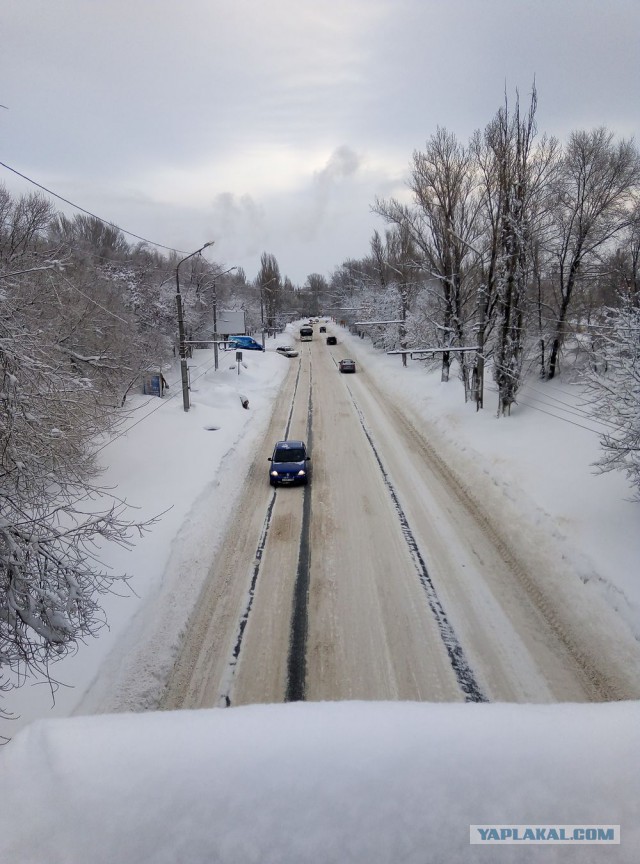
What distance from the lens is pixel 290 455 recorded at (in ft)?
51.0

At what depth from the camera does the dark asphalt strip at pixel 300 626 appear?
708 centimetres

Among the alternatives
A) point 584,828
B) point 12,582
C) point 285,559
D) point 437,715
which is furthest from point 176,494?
point 584,828

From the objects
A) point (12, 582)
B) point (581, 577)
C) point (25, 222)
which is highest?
point (25, 222)

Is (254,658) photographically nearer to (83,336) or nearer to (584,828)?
(584,828)

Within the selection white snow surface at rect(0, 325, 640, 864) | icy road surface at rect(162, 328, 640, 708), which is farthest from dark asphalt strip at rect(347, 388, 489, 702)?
white snow surface at rect(0, 325, 640, 864)

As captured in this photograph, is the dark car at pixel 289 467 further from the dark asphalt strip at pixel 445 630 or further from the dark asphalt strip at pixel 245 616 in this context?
the dark asphalt strip at pixel 445 630

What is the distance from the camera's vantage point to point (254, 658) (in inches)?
303

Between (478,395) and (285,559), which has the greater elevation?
(478,395)

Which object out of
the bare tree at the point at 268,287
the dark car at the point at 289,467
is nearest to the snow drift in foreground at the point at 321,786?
the dark car at the point at 289,467

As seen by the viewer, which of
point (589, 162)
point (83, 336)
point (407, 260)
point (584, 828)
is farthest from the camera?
point (407, 260)

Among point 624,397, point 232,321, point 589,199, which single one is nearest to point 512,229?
point 589,199

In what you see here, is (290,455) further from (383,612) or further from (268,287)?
(268,287)

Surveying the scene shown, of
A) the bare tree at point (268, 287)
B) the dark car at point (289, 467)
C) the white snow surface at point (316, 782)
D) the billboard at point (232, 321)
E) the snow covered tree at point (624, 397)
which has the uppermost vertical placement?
the bare tree at point (268, 287)

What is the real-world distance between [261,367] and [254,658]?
32.9 metres
